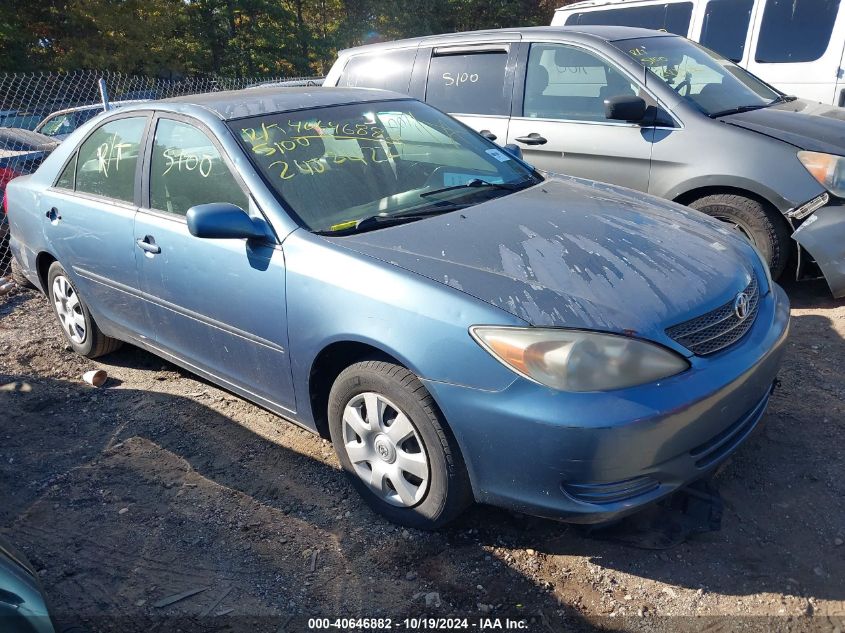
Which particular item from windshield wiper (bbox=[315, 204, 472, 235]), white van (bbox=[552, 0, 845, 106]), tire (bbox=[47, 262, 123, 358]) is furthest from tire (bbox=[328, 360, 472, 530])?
white van (bbox=[552, 0, 845, 106])

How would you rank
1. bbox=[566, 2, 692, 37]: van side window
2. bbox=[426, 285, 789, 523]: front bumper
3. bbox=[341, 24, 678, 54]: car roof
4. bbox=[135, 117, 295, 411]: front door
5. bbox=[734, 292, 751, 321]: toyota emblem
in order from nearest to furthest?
bbox=[426, 285, 789, 523]: front bumper
bbox=[734, 292, 751, 321]: toyota emblem
bbox=[135, 117, 295, 411]: front door
bbox=[341, 24, 678, 54]: car roof
bbox=[566, 2, 692, 37]: van side window

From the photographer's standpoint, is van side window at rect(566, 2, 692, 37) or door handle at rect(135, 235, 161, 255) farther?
van side window at rect(566, 2, 692, 37)

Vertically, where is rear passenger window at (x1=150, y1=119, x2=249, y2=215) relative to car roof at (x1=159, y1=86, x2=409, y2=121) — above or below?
below

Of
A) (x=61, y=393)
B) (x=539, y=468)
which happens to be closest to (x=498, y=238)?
(x=539, y=468)

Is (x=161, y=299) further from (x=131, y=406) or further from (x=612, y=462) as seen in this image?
(x=612, y=462)

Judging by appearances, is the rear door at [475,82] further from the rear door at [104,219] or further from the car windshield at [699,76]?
A: the rear door at [104,219]

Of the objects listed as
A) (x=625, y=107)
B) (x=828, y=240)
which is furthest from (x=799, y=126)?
(x=625, y=107)

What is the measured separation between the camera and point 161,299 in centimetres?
362

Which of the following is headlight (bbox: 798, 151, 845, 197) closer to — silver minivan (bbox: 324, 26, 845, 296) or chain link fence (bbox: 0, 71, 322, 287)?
silver minivan (bbox: 324, 26, 845, 296)

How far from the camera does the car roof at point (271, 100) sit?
3.52 meters

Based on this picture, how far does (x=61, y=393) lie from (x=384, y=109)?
263 centimetres

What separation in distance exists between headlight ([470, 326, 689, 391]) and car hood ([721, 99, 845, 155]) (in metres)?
2.87

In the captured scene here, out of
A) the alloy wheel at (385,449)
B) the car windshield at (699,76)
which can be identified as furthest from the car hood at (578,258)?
the car windshield at (699,76)

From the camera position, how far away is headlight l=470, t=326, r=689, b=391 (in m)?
2.29
